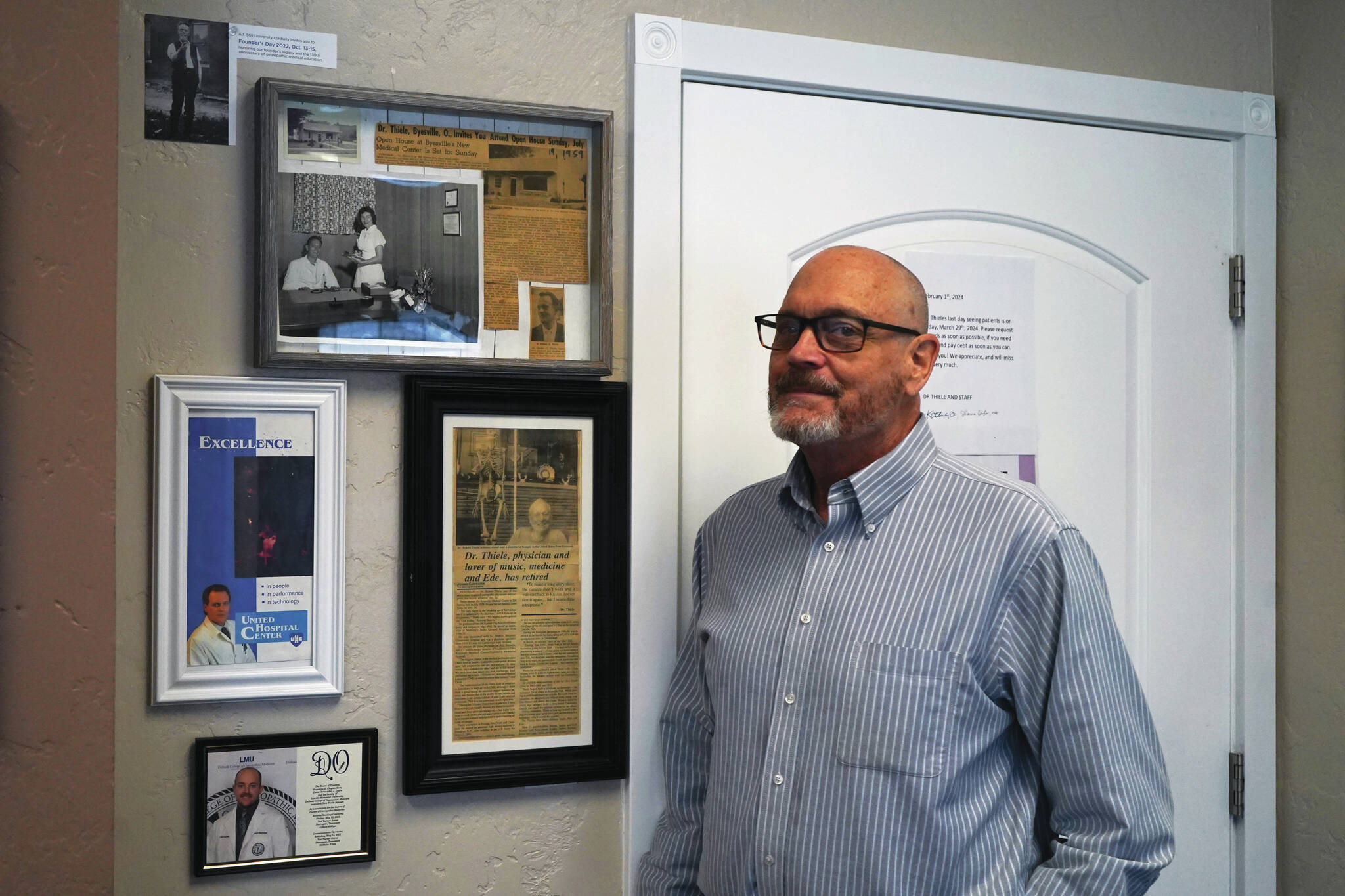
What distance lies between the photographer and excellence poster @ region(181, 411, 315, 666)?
4.12 feet

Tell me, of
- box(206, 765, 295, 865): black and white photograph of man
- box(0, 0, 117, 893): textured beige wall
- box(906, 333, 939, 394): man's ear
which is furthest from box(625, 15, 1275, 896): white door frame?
box(0, 0, 117, 893): textured beige wall

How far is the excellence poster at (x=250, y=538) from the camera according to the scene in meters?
1.26

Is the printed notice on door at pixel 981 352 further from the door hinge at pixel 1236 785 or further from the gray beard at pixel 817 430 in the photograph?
the door hinge at pixel 1236 785

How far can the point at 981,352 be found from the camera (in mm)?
1555

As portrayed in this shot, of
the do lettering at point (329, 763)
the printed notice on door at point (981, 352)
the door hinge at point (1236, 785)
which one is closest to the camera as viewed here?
the do lettering at point (329, 763)

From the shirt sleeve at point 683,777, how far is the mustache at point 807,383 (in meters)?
0.37

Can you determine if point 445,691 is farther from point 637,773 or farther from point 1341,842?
point 1341,842

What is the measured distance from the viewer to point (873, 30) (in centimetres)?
154

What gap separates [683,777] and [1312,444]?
1203 millimetres

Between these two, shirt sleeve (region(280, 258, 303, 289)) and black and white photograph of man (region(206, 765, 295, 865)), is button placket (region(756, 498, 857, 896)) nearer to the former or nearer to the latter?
black and white photograph of man (region(206, 765, 295, 865))

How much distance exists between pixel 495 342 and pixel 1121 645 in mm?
889

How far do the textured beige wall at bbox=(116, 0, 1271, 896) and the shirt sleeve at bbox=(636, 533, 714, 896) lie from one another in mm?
90

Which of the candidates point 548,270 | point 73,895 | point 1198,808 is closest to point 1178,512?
point 1198,808

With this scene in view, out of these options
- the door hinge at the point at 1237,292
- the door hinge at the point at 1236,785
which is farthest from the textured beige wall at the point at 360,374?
the door hinge at the point at 1236,785
